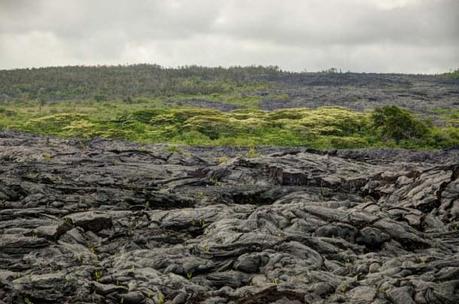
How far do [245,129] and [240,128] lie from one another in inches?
32.2

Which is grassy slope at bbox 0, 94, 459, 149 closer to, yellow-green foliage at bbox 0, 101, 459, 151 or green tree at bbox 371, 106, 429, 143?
yellow-green foliage at bbox 0, 101, 459, 151

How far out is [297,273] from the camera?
75.7ft

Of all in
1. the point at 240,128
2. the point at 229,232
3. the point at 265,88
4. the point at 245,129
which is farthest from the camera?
the point at 265,88

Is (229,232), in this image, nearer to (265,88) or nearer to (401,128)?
(401,128)

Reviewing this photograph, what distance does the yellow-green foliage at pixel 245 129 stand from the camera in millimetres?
68312

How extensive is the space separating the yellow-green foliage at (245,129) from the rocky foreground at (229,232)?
26.8 meters

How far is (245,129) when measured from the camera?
78.4 m

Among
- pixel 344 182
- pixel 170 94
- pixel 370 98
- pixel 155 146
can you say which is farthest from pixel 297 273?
pixel 170 94

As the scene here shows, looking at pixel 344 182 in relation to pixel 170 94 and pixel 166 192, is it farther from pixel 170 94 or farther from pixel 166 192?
pixel 170 94

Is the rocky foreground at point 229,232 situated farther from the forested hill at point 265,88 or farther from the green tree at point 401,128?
the forested hill at point 265,88

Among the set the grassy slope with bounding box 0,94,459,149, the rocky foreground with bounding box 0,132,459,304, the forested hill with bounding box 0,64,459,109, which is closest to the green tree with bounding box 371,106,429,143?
the grassy slope with bounding box 0,94,459,149

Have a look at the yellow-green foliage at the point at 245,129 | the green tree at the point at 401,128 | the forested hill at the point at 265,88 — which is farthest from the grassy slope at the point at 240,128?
the forested hill at the point at 265,88

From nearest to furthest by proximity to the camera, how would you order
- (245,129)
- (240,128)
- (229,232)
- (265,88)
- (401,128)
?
1. (229,232)
2. (401,128)
3. (245,129)
4. (240,128)
5. (265,88)

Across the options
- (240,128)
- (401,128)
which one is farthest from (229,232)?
(240,128)
